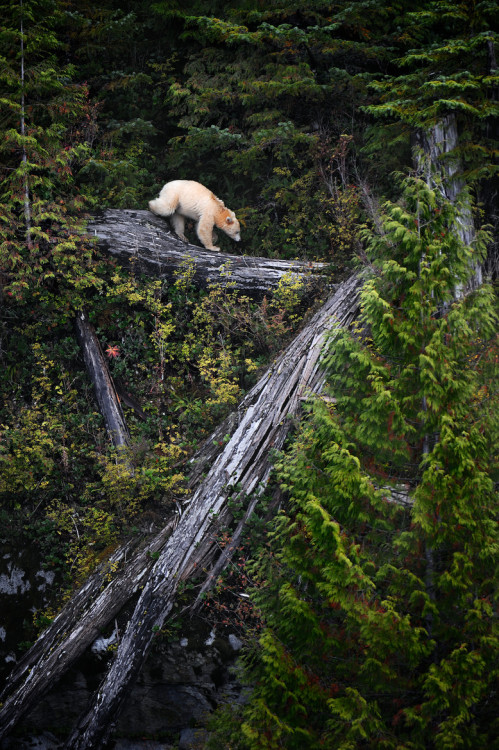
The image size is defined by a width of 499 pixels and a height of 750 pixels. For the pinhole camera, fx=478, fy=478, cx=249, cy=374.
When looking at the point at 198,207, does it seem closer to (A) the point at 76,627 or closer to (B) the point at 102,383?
(B) the point at 102,383

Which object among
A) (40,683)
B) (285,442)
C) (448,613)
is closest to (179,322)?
(285,442)

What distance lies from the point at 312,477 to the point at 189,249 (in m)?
5.77

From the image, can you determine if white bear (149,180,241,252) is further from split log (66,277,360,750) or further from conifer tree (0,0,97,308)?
split log (66,277,360,750)

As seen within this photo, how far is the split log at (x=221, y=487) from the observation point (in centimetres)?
534

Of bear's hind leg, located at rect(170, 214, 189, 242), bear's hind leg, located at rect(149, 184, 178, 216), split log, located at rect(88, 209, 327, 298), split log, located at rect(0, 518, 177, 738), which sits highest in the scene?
bear's hind leg, located at rect(149, 184, 178, 216)

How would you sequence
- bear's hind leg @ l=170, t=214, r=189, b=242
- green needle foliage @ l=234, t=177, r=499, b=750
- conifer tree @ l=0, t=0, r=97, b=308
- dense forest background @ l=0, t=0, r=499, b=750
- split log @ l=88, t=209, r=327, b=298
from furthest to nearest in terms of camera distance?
bear's hind leg @ l=170, t=214, r=189, b=242 → split log @ l=88, t=209, r=327, b=298 → conifer tree @ l=0, t=0, r=97, b=308 → dense forest background @ l=0, t=0, r=499, b=750 → green needle foliage @ l=234, t=177, r=499, b=750

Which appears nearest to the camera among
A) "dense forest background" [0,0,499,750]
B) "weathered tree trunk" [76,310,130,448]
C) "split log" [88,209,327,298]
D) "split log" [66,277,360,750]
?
"dense forest background" [0,0,499,750]

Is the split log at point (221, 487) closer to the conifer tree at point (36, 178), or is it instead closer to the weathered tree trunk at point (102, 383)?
the weathered tree trunk at point (102, 383)

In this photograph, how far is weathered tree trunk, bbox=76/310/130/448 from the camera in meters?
7.18

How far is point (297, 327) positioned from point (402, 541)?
459cm

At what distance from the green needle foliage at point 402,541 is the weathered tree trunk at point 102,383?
380 centimetres

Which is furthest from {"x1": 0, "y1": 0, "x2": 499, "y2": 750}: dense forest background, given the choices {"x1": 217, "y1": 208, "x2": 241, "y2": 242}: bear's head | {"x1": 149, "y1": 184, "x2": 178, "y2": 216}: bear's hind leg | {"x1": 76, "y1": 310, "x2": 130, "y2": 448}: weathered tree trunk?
{"x1": 149, "y1": 184, "x2": 178, "y2": 216}: bear's hind leg

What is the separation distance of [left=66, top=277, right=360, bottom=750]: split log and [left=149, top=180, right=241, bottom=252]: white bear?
285 cm

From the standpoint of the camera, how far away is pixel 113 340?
27.3ft
